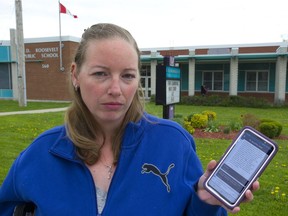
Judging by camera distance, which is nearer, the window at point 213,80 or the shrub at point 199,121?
the shrub at point 199,121

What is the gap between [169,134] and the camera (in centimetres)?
159

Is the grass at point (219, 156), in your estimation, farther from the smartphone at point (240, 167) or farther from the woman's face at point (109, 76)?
the smartphone at point (240, 167)

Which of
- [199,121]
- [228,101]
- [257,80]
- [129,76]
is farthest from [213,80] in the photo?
[129,76]

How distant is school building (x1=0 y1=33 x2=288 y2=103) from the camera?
24.2 meters

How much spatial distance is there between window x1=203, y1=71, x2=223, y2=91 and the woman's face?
25.6 metres

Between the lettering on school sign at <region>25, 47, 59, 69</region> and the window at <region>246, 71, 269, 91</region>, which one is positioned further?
the window at <region>246, 71, 269, 91</region>

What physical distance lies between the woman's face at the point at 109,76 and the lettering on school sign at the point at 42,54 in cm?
2441

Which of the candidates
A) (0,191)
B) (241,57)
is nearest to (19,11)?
(241,57)

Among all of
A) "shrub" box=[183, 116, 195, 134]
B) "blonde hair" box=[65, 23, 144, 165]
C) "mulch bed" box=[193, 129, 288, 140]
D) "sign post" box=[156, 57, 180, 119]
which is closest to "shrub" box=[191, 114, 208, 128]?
"shrub" box=[183, 116, 195, 134]

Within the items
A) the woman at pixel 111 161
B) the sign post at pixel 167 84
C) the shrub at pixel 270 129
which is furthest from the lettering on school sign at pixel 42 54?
the woman at pixel 111 161

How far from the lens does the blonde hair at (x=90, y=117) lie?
1.54 meters

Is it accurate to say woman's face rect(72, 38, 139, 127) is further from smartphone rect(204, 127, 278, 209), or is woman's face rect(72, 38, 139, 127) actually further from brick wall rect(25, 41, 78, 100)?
brick wall rect(25, 41, 78, 100)

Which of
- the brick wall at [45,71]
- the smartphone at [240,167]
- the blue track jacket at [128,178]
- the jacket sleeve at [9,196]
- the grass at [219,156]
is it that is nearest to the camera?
the smartphone at [240,167]

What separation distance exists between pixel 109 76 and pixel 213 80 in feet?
84.9
